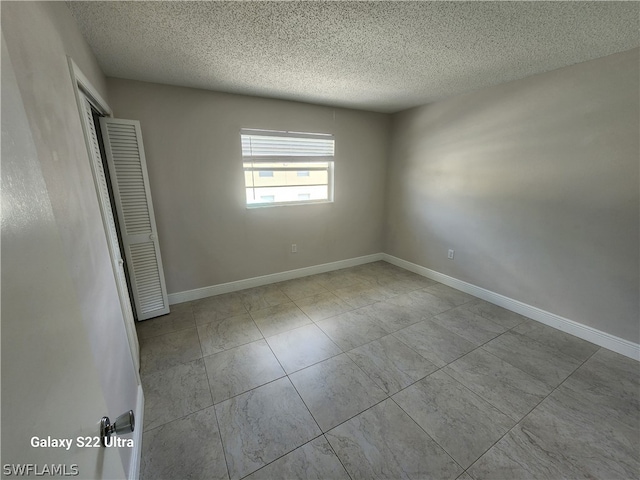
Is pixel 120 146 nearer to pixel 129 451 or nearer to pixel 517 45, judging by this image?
pixel 129 451

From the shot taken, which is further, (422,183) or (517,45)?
(422,183)

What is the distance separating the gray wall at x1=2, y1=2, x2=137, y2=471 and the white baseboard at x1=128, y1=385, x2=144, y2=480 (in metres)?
0.08

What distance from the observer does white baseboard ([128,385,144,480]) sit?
1225mm

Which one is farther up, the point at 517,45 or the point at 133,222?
the point at 517,45

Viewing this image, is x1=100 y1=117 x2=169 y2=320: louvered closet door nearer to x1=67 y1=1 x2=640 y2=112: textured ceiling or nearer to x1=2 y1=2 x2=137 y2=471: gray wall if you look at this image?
x1=67 y1=1 x2=640 y2=112: textured ceiling

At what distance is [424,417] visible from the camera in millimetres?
1580

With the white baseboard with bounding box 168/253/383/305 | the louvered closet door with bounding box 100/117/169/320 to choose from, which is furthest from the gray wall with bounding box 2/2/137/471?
the white baseboard with bounding box 168/253/383/305

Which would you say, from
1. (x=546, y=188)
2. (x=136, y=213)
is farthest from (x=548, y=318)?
(x=136, y=213)

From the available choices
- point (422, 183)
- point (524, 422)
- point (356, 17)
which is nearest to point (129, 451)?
point (524, 422)

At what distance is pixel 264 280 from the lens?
11.3 feet

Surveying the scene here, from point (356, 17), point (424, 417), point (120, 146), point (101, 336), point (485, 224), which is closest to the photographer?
point (101, 336)

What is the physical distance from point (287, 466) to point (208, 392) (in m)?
0.75

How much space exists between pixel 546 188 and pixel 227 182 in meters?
3.24

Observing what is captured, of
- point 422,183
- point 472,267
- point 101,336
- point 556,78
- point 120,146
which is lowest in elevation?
point 472,267
